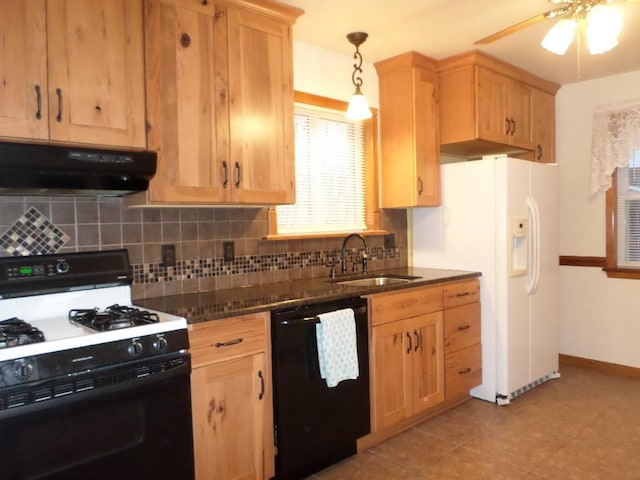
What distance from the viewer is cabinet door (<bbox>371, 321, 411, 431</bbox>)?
2.68 m

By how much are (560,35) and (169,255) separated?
83.6 inches

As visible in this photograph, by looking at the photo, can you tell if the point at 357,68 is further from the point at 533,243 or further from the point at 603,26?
the point at 533,243

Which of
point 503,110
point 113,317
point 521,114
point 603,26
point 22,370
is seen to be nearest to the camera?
point 22,370

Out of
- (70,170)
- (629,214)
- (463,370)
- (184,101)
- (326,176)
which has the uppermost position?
(184,101)

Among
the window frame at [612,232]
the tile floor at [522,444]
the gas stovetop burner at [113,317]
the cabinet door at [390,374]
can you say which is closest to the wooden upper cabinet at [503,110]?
the window frame at [612,232]

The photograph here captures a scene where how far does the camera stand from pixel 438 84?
359cm

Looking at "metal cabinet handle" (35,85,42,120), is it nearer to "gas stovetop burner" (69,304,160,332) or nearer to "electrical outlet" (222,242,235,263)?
"gas stovetop burner" (69,304,160,332)

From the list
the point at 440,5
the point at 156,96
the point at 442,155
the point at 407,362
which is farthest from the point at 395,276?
the point at 156,96

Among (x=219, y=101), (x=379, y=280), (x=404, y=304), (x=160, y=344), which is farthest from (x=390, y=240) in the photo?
(x=160, y=344)

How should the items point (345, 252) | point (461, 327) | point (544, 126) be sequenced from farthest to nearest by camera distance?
point (544, 126) → point (345, 252) → point (461, 327)

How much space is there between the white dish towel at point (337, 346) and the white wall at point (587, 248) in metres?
2.65

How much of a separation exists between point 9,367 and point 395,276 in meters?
2.37

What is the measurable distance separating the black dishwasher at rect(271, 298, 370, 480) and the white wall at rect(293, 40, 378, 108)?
57.8 inches

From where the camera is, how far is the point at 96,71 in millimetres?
1967
